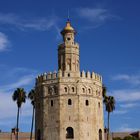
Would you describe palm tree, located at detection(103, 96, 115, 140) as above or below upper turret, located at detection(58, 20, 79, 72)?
below

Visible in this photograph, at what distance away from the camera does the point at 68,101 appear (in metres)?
59.1

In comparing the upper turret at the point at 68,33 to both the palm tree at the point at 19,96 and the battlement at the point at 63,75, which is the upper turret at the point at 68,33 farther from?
the palm tree at the point at 19,96

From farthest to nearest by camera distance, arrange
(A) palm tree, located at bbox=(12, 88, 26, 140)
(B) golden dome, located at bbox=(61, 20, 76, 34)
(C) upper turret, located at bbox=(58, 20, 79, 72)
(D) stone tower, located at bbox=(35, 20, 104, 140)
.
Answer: (A) palm tree, located at bbox=(12, 88, 26, 140) → (B) golden dome, located at bbox=(61, 20, 76, 34) → (C) upper turret, located at bbox=(58, 20, 79, 72) → (D) stone tower, located at bbox=(35, 20, 104, 140)

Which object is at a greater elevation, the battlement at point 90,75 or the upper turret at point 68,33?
the upper turret at point 68,33

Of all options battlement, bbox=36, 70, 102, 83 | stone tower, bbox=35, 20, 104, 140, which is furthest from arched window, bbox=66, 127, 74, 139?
battlement, bbox=36, 70, 102, 83

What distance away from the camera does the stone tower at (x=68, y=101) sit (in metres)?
58.3

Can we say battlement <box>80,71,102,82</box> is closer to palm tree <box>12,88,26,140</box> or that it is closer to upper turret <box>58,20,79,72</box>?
upper turret <box>58,20,79,72</box>

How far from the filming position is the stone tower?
58312 mm

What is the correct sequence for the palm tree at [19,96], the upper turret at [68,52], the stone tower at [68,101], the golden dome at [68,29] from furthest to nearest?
the palm tree at [19,96]
the golden dome at [68,29]
the upper turret at [68,52]
the stone tower at [68,101]

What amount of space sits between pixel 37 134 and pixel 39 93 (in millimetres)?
5826

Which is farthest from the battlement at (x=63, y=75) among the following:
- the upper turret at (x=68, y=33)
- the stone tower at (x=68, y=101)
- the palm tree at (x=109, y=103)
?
the palm tree at (x=109, y=103)

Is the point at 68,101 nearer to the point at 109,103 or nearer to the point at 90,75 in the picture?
the point at 90,75

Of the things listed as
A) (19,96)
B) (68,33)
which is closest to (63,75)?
(68,33)

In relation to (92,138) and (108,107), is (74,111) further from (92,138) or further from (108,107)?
(108,107)
